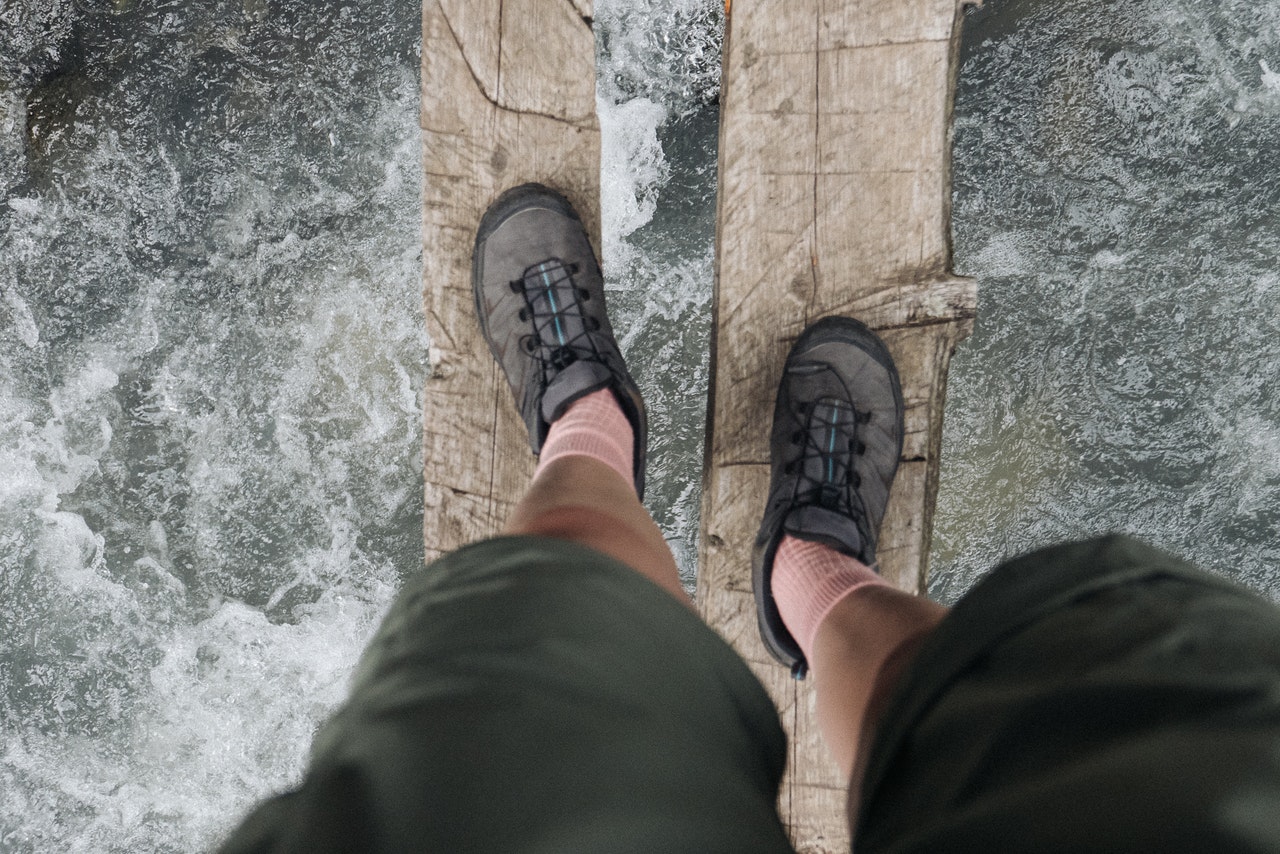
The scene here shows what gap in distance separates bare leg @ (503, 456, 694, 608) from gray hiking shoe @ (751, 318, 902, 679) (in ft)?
1.00

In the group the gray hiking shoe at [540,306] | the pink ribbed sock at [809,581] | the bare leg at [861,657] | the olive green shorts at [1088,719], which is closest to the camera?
the olive green shorts at [1088,719]

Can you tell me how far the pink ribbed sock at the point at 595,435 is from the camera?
1.36m

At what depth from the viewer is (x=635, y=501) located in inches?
49.9

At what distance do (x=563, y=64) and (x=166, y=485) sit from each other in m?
1.75

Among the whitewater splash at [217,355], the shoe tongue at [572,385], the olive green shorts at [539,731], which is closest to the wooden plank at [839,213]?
the shoe tongue at [572,385]

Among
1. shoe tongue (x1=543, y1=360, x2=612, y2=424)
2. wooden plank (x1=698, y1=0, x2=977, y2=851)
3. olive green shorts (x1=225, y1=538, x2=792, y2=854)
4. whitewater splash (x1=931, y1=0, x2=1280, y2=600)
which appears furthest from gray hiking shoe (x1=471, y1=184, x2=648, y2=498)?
whitewater splash (x1=931, y1=0, x2=1280, y2=600)

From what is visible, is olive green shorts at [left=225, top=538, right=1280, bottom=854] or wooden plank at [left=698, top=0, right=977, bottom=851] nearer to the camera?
olive green shorts at [left=225, top=538, right=1280, bottom=854]

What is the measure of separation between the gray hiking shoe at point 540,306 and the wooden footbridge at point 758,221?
0.05 meters

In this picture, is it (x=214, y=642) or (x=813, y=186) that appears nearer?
(x=813, y=186)

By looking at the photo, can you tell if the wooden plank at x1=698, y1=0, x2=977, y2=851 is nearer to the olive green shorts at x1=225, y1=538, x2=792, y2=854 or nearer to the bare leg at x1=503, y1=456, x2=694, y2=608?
the bare leg at x1=503, y1=456, x2=694, y2=608

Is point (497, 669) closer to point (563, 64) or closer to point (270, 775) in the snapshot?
point (563, 64)

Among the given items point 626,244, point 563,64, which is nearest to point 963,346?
point 626,244

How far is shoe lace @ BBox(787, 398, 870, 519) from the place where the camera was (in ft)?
4.65

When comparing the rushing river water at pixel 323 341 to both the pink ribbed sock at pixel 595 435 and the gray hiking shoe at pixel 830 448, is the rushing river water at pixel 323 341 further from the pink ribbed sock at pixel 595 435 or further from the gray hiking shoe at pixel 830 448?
the gray hiking shoe at pixel 830 448
